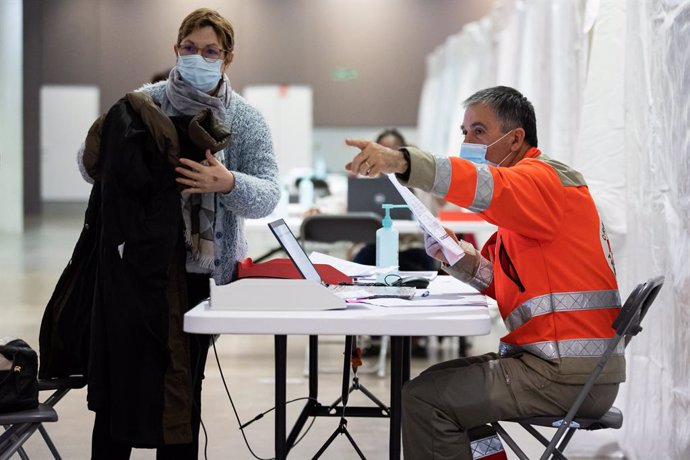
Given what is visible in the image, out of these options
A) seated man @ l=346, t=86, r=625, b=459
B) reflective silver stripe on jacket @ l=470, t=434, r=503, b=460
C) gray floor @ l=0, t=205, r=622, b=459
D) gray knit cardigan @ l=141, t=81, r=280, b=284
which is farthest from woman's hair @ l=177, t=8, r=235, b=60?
gray floor @ l=0, t=205, r=622, b=459

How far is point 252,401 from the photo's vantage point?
4.07m

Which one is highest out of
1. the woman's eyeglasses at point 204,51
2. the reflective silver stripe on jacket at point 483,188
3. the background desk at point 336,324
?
the woman's eyeglasses at point 204,51

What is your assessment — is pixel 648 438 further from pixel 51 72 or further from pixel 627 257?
pixel 51 72

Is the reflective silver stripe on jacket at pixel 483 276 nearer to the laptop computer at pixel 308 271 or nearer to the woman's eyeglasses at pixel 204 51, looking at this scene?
the laptop computer at pixel 308 271

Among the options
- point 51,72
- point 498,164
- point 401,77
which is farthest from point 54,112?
point 498,164

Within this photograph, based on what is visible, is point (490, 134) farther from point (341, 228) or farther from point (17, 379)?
point (341, 228)

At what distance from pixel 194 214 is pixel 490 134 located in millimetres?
733

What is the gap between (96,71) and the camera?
1502cm

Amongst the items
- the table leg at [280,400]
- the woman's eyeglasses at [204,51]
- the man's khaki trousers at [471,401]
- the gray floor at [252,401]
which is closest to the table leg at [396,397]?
the man's khaki trousers at [471,401]

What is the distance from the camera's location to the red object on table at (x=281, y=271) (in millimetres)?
2381

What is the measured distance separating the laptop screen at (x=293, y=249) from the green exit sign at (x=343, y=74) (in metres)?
12.7

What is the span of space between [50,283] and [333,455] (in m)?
5.08

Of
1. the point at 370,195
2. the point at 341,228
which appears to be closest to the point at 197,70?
the point at 341,228

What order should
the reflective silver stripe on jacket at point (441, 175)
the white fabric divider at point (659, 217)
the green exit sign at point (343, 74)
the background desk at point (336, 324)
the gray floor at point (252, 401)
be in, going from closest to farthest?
the background desk at point (336, 324) < the reflective silver stripe on jacket at point (441, 175) < the white fabric divider at point (659, 217) < the gray floor at point (252, 401) < the green exit sign at point (343, 74)
